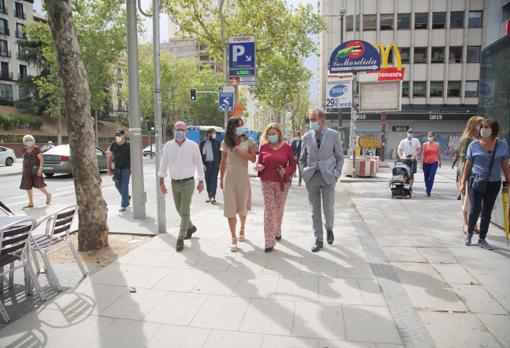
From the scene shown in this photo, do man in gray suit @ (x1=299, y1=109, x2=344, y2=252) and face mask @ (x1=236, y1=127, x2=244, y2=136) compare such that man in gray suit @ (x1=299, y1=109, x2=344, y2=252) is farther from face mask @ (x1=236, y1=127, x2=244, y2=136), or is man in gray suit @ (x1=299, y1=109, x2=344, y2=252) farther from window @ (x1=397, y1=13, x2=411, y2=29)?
window @ (x1=397, y1=13, x2=411, y2=29)

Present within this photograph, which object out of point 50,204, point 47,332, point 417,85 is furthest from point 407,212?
point 417,85

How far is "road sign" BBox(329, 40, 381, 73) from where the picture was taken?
47.4 ft

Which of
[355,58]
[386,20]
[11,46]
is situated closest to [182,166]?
[355,58]

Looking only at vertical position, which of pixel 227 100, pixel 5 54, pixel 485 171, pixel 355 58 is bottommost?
pixel 485 171

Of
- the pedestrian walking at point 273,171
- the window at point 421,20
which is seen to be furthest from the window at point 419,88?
the pedestrian walking at point 273,171

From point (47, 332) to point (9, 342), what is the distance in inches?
10.8

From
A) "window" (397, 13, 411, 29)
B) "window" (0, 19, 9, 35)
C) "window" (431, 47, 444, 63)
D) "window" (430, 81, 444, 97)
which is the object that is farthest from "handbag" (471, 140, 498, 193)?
"window" (0, 19, 9, 35)

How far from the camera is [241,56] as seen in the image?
41.5 ft

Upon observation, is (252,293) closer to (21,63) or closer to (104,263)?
(104,263)

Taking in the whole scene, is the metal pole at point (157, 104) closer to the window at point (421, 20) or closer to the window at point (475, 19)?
the window at point (421, 20)

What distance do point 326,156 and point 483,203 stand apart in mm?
2437

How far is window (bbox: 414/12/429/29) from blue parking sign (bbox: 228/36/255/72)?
1172 inches

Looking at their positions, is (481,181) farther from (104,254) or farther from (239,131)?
(104,254)

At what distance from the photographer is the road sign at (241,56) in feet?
40.8
